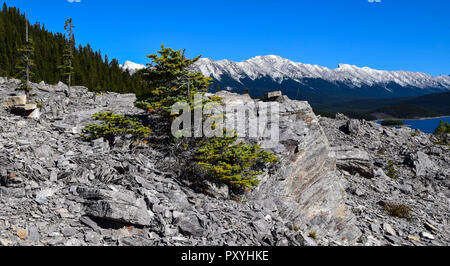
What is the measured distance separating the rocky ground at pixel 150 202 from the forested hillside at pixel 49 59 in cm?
5911

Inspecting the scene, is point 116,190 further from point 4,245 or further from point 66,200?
point 4,245

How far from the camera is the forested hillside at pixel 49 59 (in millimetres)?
67188

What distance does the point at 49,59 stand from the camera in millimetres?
78812

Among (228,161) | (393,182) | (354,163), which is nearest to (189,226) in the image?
(228,161)

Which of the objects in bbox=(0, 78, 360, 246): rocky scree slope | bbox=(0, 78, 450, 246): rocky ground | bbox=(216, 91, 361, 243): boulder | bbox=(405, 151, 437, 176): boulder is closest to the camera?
bbox=(0, 78, 360, 246): rocky scree slope

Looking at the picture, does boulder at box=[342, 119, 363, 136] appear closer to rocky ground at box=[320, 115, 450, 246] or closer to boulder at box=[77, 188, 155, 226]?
rocky ground at box=[320, 115, 450, 246]

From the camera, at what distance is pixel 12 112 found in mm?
16953

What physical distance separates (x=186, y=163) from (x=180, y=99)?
155 inches

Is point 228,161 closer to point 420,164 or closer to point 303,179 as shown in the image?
point 303,179

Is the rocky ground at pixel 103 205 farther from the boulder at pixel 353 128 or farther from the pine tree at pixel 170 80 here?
the boulder at pixel 353 128

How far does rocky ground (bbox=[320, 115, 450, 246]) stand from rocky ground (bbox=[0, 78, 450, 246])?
150mm

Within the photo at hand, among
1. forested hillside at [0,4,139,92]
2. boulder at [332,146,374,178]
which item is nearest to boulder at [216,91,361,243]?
boulder at [332,146,374,178]

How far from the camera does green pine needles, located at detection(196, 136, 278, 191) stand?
11727 mm

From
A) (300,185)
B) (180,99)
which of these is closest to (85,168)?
(180,99)
